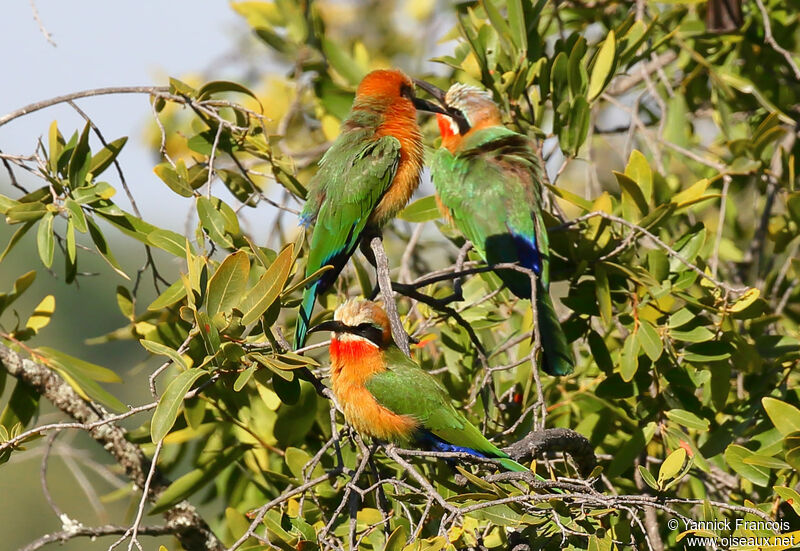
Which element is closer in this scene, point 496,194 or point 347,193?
point 347,193

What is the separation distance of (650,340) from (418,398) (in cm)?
75

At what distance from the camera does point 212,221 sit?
8.03 ft

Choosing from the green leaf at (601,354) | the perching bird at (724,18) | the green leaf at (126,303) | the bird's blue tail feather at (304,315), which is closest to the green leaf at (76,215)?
the green leaf at (126,303)

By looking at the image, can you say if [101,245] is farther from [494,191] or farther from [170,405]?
[494,191]

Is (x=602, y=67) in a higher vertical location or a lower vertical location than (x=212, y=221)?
higher

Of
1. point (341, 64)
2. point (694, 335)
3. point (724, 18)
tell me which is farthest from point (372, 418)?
point (724, 18)

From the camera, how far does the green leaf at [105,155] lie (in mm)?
2688

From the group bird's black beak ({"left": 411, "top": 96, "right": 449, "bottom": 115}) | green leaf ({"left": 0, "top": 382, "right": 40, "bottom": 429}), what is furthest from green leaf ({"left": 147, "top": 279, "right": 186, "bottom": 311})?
bird's black beak ({"left": 411, "top": 96, "right": 449, "bottom": 115})

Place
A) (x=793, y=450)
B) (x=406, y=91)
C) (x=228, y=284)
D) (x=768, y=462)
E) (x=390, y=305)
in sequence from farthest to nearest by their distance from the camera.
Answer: (x=406, y=91) < (x=390, y=305) < (x=768, y=462) < (x=793, y=450) < (x=228, y=284)

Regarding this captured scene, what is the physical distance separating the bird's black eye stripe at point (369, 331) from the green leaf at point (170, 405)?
72 centimetres

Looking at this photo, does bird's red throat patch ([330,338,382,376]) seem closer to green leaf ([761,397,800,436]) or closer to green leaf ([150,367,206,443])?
green leaf ([150,367,206,443])

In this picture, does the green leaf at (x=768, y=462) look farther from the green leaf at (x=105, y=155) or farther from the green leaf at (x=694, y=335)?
the green leaf at (x=105, y=155)

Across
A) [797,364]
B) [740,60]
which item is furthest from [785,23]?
[797,364]

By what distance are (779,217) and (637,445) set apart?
196cm
